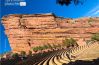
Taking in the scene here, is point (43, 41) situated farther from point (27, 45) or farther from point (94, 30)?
point (94, 30)

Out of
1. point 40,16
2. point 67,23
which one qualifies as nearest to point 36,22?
point 40,16

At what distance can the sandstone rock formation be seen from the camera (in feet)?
370

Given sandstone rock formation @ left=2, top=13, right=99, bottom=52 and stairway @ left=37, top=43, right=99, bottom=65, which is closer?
Answer: stairway @ left=37, top=43, right=99, bottom=65

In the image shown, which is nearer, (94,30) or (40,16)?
(94,30)

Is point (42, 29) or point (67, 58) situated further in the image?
point (42, 29)

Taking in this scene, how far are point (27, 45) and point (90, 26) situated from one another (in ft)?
77.5

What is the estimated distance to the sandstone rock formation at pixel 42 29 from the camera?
4441 inches

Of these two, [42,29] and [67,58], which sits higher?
[42,29]

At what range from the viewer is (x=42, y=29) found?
11656 cm

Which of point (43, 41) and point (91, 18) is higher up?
point (91, 18)

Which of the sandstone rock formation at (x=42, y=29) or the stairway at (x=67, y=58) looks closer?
the stairway at (x=67, y=58)

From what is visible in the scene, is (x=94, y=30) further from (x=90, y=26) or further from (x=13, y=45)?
(x=13, y=45)

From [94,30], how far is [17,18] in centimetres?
2932

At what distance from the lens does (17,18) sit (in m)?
121
